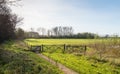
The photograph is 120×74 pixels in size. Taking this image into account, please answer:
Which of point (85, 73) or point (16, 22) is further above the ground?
point (16, 22)

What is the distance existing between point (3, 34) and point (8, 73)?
35.1 metres

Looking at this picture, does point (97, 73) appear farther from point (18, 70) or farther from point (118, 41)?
point (118, 41)

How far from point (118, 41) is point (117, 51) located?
1.49 metres

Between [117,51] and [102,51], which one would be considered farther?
[102,51]

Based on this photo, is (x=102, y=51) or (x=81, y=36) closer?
(x=102, y=51)

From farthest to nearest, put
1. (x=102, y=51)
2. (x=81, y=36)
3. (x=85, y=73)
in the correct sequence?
(x=81, y=36) → (x=102, y=51) → (x=85, y=73)

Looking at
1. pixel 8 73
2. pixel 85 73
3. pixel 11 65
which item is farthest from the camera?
pixel 11 65

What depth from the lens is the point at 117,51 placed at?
82.7 feet

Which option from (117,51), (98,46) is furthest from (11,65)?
(98,46)

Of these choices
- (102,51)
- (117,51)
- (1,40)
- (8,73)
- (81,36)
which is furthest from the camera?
(81,36)

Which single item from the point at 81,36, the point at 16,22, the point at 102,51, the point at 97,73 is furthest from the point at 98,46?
the point at 81,36

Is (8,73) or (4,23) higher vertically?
(4,23)

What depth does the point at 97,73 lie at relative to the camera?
51.9 feet

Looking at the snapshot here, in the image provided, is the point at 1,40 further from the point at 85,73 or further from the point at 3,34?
the point at 85,73
